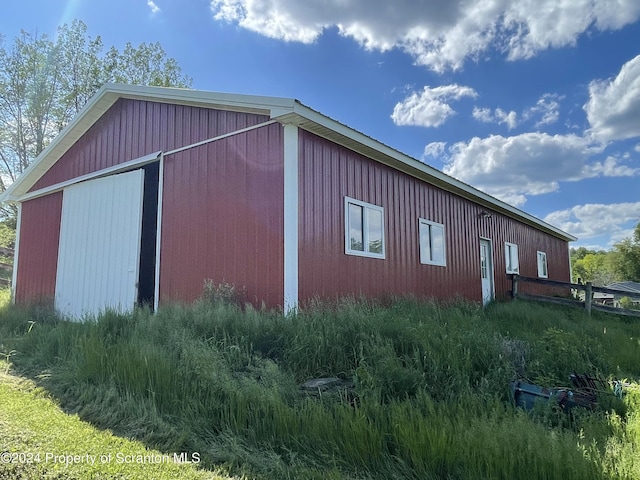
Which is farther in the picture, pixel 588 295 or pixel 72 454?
pixel 588 295

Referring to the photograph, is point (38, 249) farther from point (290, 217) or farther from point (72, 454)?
point (72, 454)

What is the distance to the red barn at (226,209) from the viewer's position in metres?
6.37

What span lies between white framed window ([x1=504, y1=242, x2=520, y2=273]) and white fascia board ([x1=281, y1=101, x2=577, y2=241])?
126 centimetres


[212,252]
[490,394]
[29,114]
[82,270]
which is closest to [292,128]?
A: [212,252]

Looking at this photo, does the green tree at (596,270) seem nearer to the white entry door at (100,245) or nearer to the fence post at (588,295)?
the fence post at (588,295)

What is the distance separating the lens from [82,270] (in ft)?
29.7

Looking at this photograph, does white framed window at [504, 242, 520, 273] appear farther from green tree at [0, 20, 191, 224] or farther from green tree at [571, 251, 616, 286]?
green tree at [571, 251, 616, 286]

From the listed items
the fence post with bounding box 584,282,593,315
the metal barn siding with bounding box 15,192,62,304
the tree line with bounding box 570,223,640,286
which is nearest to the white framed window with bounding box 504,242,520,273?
the fence post with bounding box 584,282,593,315

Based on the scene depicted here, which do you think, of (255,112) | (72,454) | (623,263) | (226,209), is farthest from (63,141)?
(623,263)

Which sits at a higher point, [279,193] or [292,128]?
[292,128]

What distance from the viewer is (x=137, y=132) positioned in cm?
848

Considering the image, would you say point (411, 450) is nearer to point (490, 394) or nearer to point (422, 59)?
point (490, 394)

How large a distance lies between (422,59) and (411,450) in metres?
12.7

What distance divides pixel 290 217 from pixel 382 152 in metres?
2.65
